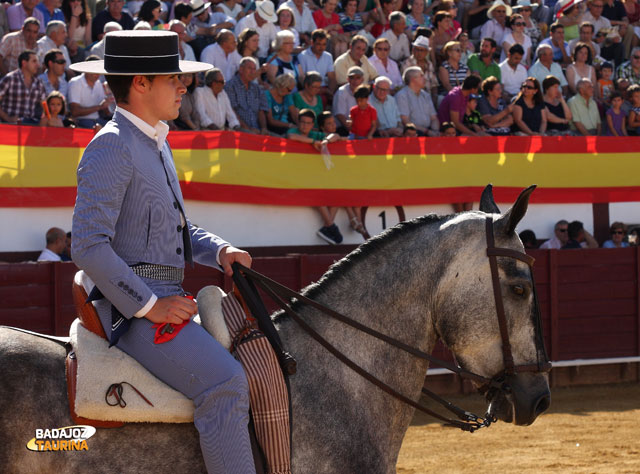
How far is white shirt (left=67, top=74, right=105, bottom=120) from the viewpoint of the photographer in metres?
9.23

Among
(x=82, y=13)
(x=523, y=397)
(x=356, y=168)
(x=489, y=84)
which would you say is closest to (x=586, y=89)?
(x=489, y=84)

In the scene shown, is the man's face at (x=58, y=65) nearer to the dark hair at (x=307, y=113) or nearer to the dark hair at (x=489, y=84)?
the dark hair at (x=307, y=113)

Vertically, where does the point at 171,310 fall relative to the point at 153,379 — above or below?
above

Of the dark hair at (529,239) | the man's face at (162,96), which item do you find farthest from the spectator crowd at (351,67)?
the man's face at (162,96)

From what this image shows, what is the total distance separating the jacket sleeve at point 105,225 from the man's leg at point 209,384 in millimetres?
130

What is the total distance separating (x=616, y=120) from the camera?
12.2 meters

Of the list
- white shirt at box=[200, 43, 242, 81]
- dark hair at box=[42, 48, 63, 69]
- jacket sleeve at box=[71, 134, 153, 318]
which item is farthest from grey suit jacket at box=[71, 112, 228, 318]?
white shirt at box=[200, 43, 242, 81]

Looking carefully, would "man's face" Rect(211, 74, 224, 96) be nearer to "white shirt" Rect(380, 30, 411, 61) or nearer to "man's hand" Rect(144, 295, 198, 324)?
"white shirt" Rect(380, 30, 411, 61)

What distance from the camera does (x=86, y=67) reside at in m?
3.09

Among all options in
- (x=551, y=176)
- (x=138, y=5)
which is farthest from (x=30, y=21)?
(x=551, y=176)

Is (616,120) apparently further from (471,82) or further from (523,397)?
(523,397)

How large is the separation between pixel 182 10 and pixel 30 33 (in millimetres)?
1820

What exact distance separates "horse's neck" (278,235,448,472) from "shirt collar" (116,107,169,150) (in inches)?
29.9

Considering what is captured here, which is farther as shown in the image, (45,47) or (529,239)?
(529,239)
